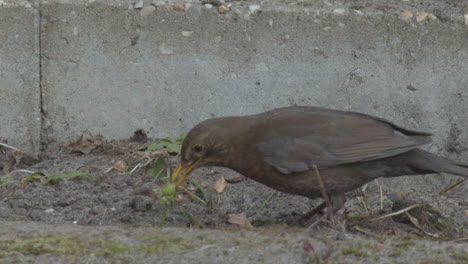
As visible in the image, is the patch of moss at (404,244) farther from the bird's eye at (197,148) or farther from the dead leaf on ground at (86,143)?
the dead leaf on ground at (86,143)

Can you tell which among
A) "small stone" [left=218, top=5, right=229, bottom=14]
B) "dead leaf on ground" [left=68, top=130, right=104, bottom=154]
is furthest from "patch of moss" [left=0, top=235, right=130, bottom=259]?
"small stone" [left=218, top=5, right=229, bottom=14]

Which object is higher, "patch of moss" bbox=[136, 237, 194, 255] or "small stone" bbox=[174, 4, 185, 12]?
"small stone" bbox=[174, 4, 185, 12]

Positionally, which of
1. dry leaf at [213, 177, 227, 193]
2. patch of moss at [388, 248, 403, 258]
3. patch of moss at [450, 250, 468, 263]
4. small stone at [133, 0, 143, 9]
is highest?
small stone at [133, 0, 143, 9]

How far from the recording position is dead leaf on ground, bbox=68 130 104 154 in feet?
17.4

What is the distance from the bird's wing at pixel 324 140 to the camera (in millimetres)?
4547

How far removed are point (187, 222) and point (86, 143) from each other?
115cm

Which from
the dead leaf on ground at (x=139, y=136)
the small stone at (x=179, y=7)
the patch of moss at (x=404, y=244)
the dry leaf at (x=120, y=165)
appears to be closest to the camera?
the patch of moss at (x=404, y=244)

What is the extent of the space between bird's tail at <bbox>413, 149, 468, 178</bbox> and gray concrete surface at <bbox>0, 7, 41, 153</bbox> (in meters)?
2.23

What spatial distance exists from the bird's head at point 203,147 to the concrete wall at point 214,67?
0.86m

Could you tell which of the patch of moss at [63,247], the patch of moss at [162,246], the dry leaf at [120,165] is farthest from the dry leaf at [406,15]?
the patch of moss at [63,247]

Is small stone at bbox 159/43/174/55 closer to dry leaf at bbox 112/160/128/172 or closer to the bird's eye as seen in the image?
dry leaf at bbox 112/160/128/172

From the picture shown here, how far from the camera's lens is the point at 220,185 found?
4906 mm

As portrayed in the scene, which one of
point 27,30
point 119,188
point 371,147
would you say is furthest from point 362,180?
point 27,30

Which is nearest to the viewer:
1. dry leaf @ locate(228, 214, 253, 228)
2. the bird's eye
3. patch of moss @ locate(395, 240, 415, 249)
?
patch of moss @ locate(395, 240, 415, 249)
